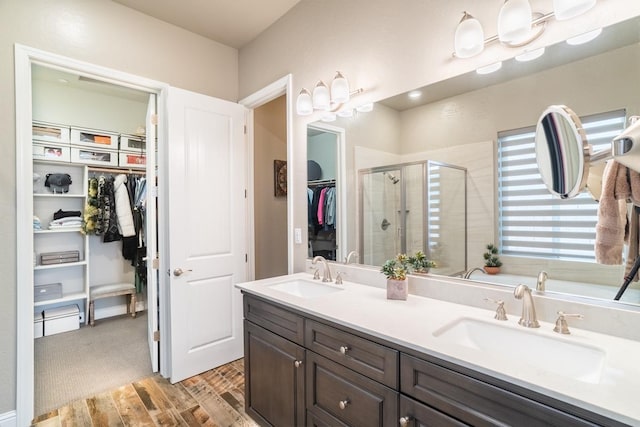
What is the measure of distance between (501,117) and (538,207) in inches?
17.0

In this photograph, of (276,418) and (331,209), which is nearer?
(276,418)

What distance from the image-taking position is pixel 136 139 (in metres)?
4.01

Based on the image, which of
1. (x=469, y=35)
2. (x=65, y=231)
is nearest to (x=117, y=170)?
(x=65, y=231)

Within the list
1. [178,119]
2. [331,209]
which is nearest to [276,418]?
[331,209]

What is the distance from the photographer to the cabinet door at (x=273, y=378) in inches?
59.9

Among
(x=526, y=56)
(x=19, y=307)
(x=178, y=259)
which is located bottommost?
(x=19, y=307)

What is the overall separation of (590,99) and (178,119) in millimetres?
2493

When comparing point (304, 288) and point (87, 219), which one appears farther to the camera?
point (87, 219)

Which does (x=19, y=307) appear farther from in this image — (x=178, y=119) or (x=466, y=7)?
(x=466, y=7)

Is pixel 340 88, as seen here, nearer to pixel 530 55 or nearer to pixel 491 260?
pixel 530 55

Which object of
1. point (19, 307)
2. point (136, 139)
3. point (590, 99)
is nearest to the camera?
point (590, 99)

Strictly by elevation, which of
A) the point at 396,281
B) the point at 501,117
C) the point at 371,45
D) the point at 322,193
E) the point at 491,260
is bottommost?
the point at 396,281

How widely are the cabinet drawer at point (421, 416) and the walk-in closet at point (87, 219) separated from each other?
265 cm

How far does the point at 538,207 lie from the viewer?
50.9 inches
